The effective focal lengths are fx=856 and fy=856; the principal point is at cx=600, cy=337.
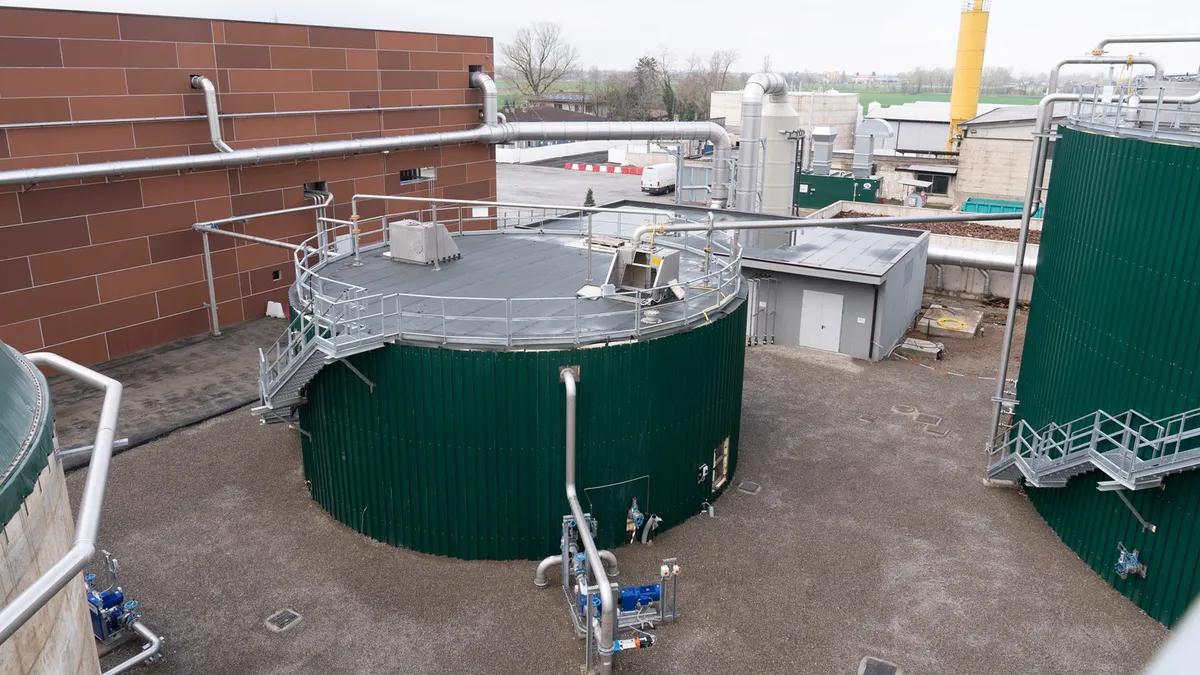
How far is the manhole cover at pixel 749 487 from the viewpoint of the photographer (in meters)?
19.5

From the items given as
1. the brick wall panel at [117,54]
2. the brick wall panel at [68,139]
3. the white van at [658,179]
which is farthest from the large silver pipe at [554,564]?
the white van at [658,179]

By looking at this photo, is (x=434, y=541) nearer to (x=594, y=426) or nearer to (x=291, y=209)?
(x=594, y=426)

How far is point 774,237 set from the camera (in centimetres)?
3041

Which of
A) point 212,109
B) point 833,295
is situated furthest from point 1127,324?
point 212,109

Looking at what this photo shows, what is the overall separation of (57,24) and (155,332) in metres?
9.35

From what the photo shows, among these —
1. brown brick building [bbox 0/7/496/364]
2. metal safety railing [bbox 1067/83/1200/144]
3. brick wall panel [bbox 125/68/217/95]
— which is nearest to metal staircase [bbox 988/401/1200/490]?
metal safety railing [bbox 1067/83/1200/144]

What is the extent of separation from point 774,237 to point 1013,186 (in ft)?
89.1

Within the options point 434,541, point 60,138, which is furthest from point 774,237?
point 60,138

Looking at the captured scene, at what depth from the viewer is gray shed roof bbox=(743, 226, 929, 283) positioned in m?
27.8

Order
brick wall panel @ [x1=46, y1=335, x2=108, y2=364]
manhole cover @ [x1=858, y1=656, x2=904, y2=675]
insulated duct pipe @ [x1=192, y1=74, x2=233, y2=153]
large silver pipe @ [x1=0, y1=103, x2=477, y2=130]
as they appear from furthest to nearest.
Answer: insulated duct pipe @ [x1=192, y1=74, x2=233, y2=153]
brick wall panel @ [x1=46, y1=335, x2=108, y2=364]
large silver pipe @ [x1=0, y1=103, x2=477, y2=130]
manhole cover @ [x1=858, y1=656, x2=904, y2=675]

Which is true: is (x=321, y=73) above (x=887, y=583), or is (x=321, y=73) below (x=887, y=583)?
above

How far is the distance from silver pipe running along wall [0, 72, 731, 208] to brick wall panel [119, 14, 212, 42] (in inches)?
139

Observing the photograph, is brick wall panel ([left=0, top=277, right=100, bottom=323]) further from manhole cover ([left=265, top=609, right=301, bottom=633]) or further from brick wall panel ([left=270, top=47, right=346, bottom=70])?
manhole cover ([left=265, top=609, right=301, bottom=633])

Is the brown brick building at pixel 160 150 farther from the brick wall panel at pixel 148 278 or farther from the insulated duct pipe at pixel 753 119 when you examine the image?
the insulated duct pipe at pixel 753 119
